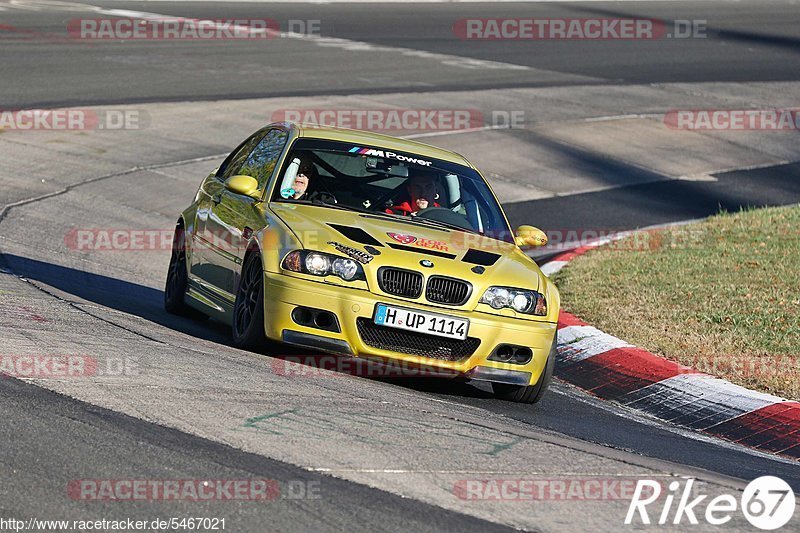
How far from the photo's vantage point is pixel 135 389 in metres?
6.43

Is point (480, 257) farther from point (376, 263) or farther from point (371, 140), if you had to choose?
point (371, 140)

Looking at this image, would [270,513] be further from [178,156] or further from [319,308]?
[178,156]

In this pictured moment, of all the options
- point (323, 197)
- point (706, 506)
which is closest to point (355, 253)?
point (323, 197)

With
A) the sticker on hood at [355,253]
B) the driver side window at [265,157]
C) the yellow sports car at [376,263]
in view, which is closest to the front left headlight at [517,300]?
the yellow sports car at [376,263]

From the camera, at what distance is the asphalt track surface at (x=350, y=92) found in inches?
206

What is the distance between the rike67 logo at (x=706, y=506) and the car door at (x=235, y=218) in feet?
11.1

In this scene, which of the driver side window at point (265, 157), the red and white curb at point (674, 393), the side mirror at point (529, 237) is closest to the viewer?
the red and white curb at point (674, 393)

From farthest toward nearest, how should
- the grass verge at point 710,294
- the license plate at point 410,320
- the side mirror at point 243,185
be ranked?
the grass verge at point 710,294 → the side mirror at point 243,185 → the license plate at point 410,320

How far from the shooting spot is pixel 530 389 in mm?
8109

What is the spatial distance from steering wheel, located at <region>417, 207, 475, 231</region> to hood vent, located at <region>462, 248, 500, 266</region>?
0.54 m

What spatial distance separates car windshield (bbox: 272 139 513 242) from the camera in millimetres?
8812
